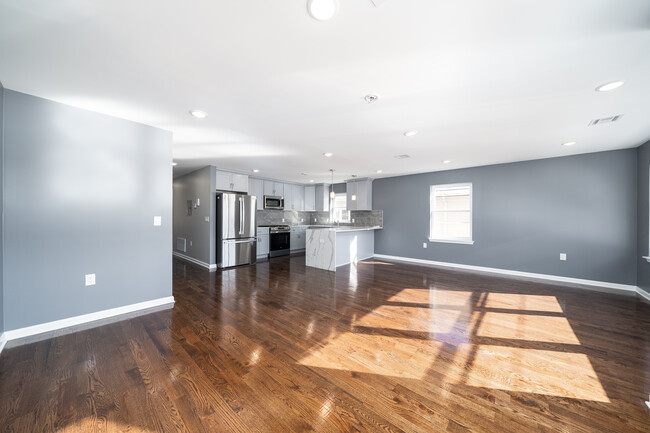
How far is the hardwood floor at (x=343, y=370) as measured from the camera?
1.42 meters

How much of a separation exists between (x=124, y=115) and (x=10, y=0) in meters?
1.57

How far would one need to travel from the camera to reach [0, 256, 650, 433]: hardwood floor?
1.42 m

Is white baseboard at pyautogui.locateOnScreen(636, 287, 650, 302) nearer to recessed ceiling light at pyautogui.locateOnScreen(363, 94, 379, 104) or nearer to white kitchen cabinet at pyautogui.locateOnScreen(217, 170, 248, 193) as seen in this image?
recessed ceiling light at pyautogui.locateOnScreen(363, 94, 379, 104)

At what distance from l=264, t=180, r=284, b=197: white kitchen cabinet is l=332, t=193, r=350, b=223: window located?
1.74 meters

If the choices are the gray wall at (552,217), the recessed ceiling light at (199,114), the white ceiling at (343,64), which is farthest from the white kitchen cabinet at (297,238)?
the recessed ceiling light at (199,114)

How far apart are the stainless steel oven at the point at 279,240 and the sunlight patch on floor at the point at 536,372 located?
222 inches

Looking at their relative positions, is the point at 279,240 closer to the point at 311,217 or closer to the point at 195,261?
the point at 311,217

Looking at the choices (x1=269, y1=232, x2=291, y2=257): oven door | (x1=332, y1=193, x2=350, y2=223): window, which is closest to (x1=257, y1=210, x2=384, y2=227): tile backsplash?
(x1=332, y1=193, x2=350, y2=223): window

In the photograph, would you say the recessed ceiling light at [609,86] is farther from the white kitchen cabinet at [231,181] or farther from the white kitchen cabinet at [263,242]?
the white kitchen cabinet at [263,242]

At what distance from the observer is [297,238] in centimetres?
784

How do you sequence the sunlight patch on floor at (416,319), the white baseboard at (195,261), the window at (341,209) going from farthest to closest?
the window at (341,209), the white baseboard at (195,261), the sunlight patch on floor at (416,319)

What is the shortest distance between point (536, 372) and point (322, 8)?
9.46 feet

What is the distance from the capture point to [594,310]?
10.1 feet

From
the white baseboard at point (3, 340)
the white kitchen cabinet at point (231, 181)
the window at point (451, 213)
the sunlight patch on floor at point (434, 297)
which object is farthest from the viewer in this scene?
the white kitchen cabinet at point (231, 181)
